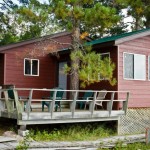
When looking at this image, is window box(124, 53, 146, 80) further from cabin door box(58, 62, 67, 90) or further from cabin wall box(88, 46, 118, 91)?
cabin door box(58, 62, 67, 90)

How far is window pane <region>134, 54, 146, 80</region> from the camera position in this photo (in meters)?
14.8

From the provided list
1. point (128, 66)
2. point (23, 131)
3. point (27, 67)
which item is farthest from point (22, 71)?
point (23, 131)

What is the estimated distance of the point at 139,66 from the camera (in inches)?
590

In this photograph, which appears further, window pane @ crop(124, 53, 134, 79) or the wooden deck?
window pane @ crop(124, 53, 134, 79)

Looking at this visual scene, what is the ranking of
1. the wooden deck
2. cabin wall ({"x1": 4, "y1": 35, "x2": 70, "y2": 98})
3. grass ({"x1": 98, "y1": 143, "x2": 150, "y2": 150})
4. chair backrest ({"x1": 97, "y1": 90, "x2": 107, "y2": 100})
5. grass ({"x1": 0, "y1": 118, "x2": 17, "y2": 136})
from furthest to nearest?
cabin wall ({"x1": 4, "y1": 35, "x2": 70, "y2": 98}), chair backrest ({"x1": 97, "y1": 90, "x2": 107, "y2": 100}), grass ({"x1": 0, "y1": 118, "x2": 17, "y2": 136}), the wooden deck, grass ({"x1": 98, "y1": 143, "x2": 150, "y2": 150})

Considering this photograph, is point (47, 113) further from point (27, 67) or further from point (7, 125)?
point (27, 67)

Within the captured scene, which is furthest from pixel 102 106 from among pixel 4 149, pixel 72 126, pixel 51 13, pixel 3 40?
pixel 3 40

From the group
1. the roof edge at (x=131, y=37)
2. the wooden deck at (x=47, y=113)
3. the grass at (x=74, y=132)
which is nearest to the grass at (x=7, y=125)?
the wooden deck at (x=47, y=113)

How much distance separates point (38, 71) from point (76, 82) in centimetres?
446

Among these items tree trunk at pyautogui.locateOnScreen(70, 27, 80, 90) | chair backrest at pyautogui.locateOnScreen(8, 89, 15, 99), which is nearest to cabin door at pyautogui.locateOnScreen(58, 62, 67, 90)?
tree trunk at pyautogui.locateOnScreen(70, 27, 80, 90)

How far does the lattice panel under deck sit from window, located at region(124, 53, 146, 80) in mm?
1483

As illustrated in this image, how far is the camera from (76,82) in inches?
587

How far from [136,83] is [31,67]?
641cm

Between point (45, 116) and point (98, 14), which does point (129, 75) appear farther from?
point (45, 116)
